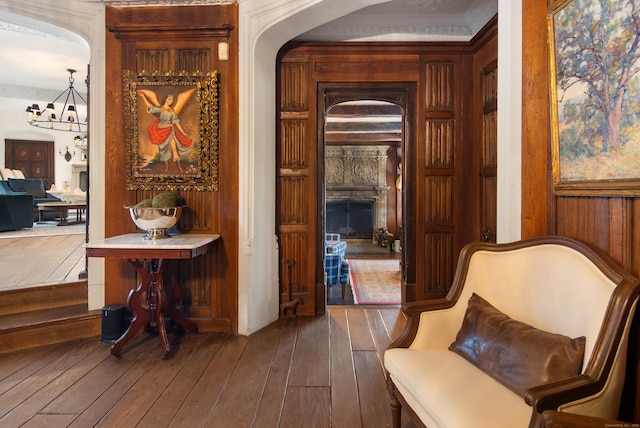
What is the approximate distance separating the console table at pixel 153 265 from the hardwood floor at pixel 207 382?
0.64 ft

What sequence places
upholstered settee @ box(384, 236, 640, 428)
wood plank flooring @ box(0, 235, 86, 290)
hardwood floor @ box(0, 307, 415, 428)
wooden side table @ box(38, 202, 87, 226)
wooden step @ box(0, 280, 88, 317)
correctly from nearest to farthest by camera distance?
upholstered settee @ box(384, 236, 640, 428), hardwood floor @ box(0, 307, 415, 428), wooden step @ box(0, 280, 88, 317), wood plank flooring @ box(0, 235, 86, 290), wooden side table @ box(38, 202, 87, 226)

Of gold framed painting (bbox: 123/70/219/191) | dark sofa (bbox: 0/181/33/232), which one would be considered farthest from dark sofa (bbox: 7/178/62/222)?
gold framed painting (bbox: 123/70/219/191)

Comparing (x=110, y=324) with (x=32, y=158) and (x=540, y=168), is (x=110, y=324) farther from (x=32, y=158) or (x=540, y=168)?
(x=32, y=158)

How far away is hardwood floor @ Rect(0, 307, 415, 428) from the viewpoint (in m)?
1.89

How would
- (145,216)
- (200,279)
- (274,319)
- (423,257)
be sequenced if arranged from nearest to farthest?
1. (145,216)
2. (200,279)
3. (274,319)
4. (423,257)

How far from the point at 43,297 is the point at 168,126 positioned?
1829mm

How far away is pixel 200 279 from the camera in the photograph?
311 cm

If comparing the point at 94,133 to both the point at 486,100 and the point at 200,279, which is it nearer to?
the point at 200,279

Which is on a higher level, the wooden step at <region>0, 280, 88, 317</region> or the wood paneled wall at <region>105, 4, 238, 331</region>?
the wood paneled wall at <region>105, 4, 238, 331</region>

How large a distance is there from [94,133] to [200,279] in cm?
153

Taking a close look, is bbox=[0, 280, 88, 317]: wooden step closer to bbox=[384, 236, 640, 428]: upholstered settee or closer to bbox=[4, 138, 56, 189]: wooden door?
bbox=[384, 236, 640, 428]: upholstered settee

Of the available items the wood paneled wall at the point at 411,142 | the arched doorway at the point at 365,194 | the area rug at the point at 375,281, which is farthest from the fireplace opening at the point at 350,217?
the wood paneled wall at the point at 411,142

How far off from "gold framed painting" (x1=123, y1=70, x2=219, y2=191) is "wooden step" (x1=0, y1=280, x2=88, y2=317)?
1.08m

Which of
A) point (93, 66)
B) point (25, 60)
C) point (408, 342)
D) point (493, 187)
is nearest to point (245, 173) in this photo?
point (93, 66)
